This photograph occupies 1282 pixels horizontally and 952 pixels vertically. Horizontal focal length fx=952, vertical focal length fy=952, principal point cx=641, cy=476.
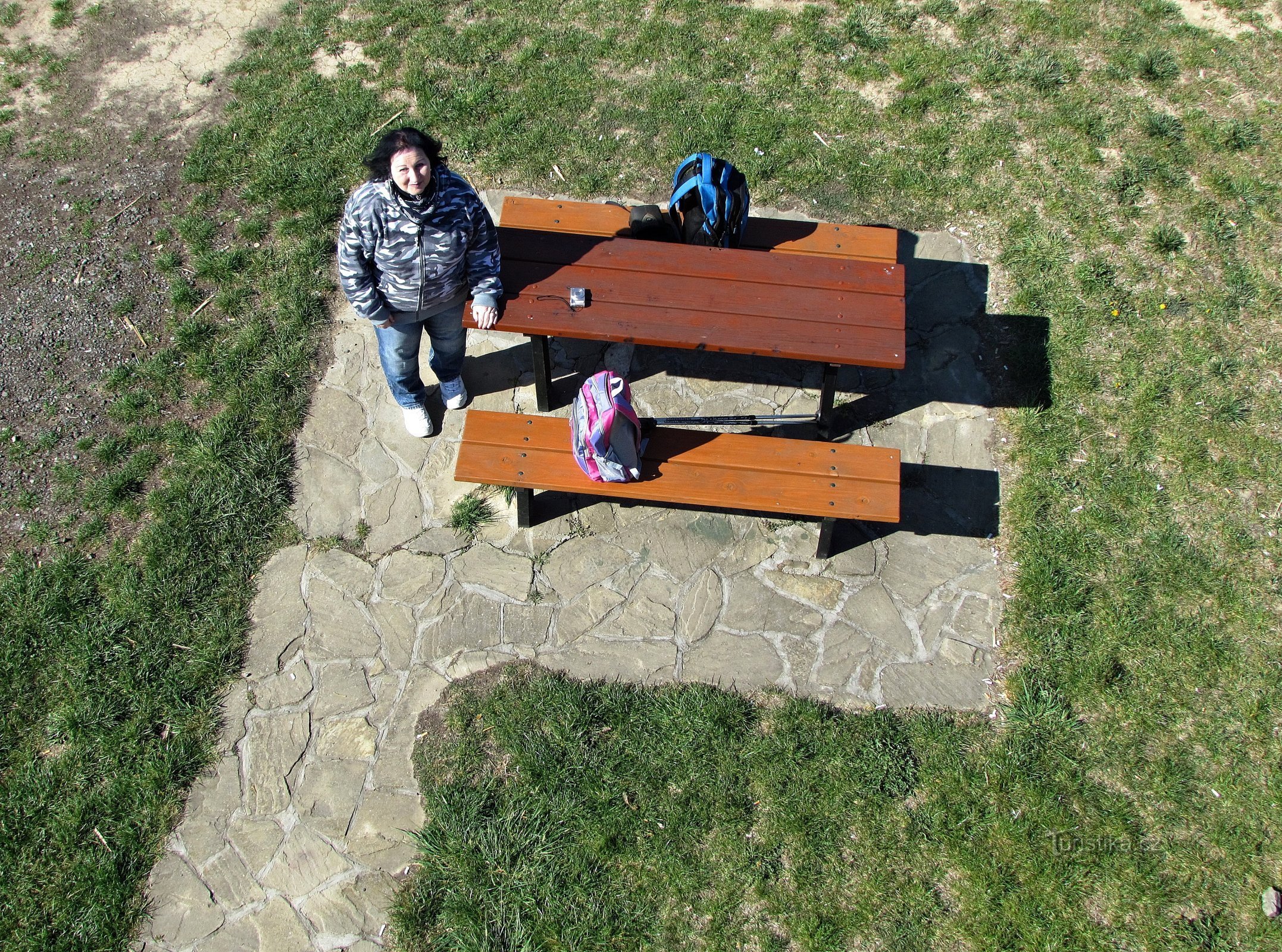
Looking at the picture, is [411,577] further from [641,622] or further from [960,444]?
[960,444]

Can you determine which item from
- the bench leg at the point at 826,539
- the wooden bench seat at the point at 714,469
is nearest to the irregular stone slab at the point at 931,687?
the bench leg at the point at 826,539

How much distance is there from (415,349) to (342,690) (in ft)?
6.20

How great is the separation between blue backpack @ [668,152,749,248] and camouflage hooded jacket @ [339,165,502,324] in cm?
123

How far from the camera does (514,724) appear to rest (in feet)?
15.8

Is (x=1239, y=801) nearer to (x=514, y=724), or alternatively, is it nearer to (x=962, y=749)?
(x=962, y=749)

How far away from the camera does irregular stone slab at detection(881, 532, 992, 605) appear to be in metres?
5.31

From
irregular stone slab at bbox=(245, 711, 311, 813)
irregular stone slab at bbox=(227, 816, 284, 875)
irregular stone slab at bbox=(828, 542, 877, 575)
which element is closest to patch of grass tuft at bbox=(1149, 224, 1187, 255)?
irregular stone slab at bbox=(828, 542, 877, 575)

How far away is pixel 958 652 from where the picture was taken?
509 cm

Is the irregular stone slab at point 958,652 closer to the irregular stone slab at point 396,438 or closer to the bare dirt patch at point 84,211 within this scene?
the irregular stone slab at point 396,438

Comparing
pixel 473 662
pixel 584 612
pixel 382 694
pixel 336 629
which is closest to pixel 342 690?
pixel 382 694

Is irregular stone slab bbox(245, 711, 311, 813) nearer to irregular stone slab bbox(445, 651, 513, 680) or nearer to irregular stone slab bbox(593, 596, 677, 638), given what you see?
irregular stone slab bbox(445, 651, 513, 680)

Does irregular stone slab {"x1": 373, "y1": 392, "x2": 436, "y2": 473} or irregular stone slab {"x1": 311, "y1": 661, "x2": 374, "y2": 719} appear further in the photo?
irregular stone slab {"x1": 373, "y1": 392, "x2": 436, "y2": 473}

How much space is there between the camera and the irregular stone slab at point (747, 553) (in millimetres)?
5348

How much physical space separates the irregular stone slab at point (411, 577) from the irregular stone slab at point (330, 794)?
0.92 meters
